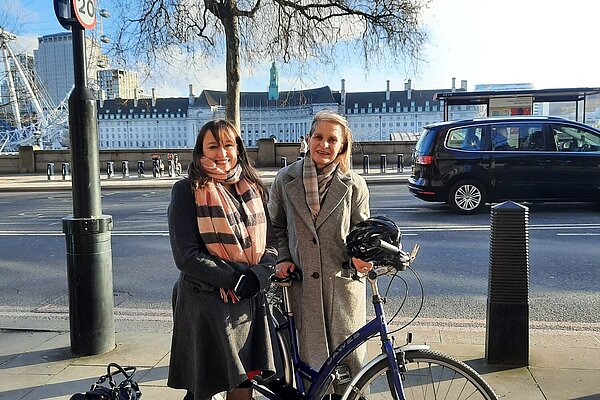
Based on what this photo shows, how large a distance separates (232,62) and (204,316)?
21.6 meters

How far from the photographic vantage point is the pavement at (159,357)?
3441mm

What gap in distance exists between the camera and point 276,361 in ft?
8.73

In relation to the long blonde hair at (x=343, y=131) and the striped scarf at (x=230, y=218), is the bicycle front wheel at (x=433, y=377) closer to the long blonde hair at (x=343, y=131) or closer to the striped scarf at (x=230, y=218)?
the striped scarf at (x=230, y=218)

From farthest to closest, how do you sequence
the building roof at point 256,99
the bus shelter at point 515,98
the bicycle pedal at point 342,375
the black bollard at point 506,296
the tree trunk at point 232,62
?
the building roof at point 256,99 → the tree trunk at point 232,62 → the bus shelter at point 515,98 → the black bollard at point 506,296 → the bicycle pedal at point 342,375

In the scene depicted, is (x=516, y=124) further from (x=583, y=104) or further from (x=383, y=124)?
(x=383, y=124)

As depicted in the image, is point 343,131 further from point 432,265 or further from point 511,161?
point 511,161

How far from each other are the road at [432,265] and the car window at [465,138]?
139 cm

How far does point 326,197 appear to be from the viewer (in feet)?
8.87

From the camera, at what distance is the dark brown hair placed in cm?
247

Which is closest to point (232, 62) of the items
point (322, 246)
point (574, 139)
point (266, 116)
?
point (574, 139)

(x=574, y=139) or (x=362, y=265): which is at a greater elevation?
(x=574, y=139)

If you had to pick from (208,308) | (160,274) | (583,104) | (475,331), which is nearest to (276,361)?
(208,308)

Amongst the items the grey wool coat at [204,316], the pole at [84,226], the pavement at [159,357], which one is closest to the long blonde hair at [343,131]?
the grey wool coat at [204,316]

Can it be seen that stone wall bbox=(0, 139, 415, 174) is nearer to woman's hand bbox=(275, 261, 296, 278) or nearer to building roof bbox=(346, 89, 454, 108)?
woman's hand bbox=(275, 261, 296, 278)
